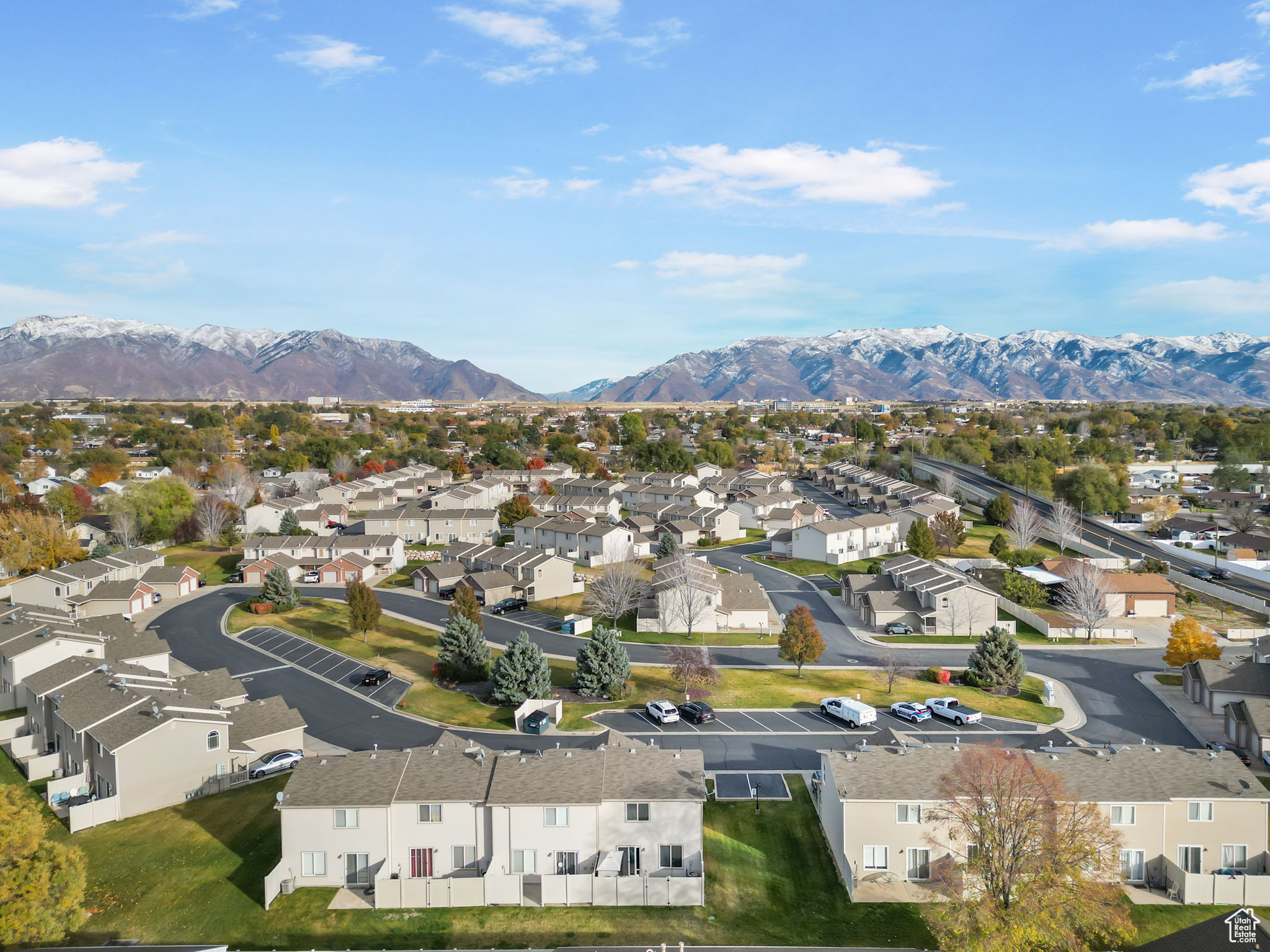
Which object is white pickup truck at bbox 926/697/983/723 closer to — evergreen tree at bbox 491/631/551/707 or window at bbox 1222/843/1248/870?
window at bbox 1222/843/1248/870

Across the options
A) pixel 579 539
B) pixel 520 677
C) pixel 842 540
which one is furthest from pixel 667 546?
pixel 520 677

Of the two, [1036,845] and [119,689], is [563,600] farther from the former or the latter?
[1036,845]

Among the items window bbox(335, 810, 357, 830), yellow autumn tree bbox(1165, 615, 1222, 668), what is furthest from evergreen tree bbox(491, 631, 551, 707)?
yellow autumn tree bbox(1165, 615, 1222, 668)

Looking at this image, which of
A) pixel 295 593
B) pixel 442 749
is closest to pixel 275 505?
pixel 295 593

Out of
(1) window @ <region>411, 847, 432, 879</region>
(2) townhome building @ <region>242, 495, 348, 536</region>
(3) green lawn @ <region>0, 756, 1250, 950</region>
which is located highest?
(2) townhome building @ <region>242, 495, 348, 536</region>

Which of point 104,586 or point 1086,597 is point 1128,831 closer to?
point 1086,597

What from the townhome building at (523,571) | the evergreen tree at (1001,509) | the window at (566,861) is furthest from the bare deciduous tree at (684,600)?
the evergreen tree at (1001,509)

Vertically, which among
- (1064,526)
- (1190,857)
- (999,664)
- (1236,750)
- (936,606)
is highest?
(1064,526)
